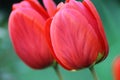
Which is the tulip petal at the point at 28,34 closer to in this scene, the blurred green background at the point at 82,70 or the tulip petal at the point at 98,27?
the tulip petal at the point at 98,27

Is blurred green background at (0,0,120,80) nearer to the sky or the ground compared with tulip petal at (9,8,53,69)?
nearer to the ground

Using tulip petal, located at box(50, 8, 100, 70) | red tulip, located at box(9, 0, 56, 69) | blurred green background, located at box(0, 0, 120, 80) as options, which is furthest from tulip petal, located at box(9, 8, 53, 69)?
blurred green background, located at box(0, 0, 120, 80)

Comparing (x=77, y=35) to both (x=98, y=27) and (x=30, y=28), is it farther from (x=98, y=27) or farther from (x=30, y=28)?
(x=30, y=28)

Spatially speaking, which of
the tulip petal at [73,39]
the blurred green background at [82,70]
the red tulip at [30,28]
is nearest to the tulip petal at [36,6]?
the red tulip at [30,28]

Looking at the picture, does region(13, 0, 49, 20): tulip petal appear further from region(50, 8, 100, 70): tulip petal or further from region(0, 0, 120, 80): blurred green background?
region(0, 0, 120, 80): blurred green background

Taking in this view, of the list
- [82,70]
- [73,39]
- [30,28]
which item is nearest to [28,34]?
[30,28]

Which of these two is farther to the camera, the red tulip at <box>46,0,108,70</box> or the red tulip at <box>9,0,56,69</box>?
the red tulip at <box>9,0,56,69</box>

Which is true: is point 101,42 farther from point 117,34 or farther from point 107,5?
point 107,5
